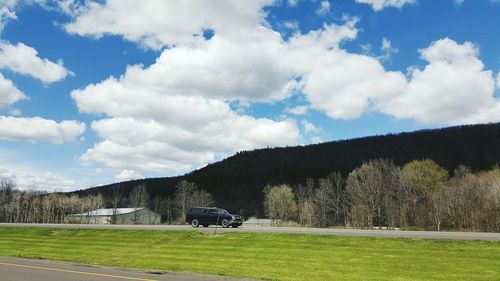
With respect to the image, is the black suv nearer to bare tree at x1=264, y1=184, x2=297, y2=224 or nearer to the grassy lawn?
the grassy lawn

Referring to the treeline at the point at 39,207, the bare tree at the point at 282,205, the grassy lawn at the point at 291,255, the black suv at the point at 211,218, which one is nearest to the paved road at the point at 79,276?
the grassy lawn at the point at 291,255

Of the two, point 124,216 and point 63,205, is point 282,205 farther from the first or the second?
point 63,205

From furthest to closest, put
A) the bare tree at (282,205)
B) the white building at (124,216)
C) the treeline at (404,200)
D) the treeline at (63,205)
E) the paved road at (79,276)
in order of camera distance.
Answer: the treeline at (63,205) < the white building at (124,216) < the bare tree at (282,205) < the treeline at (404,200) < the paved road at (79,276)

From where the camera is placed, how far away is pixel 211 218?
46.5 meters

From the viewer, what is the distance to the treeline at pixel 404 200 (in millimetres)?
64812

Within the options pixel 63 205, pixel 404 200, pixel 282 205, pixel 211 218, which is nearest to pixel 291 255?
pixel 211 218

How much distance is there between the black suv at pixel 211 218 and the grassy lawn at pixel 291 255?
863 cm

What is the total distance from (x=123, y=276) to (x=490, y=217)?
5083cm

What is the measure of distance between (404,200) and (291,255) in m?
71.6

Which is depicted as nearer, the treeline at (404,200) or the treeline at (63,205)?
the treeline at (404,200)

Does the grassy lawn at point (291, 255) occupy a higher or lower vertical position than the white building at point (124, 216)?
lower

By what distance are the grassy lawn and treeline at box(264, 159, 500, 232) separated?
30.4m

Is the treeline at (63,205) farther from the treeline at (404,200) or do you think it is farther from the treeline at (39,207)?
the treeline at (404,200)

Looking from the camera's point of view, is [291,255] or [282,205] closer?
[291,255]
